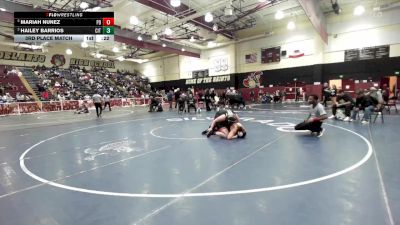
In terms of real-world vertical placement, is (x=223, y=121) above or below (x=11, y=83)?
below

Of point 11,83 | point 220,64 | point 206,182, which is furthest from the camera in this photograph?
point 220,64

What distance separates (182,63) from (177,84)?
10.4 feet

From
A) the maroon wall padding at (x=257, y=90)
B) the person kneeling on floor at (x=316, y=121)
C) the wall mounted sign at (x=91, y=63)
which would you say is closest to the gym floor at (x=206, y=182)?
the person kneeling on floor at (x=316, y=121)

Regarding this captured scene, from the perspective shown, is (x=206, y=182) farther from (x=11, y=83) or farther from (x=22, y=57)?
(x=22, y=57)

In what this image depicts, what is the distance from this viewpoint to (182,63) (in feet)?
118

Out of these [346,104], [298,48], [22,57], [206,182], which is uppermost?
[22,57]

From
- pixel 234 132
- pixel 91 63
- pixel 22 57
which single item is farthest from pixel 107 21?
pixel 91 63

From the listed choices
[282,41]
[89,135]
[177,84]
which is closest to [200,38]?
[282,41]
